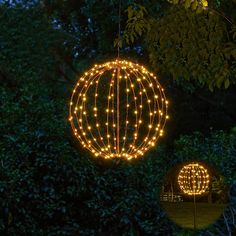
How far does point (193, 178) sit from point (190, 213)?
0.96 ft

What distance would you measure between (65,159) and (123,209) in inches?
36.6

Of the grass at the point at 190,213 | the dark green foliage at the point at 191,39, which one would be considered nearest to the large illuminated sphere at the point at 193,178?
the grass at the point at 190,213

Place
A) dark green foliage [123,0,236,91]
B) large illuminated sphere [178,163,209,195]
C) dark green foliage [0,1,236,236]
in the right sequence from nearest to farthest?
1. large illuminated sphere [178,163,209,195]
2. dark green foliage [123,0,236,91]
3. dark green foliage [0,1,236,236]

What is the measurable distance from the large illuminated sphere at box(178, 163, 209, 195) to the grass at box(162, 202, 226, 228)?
0.14 m

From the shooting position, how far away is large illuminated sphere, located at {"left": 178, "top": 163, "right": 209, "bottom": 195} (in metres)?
5.48

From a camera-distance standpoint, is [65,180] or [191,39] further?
[65,180]

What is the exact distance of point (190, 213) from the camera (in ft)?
18.2

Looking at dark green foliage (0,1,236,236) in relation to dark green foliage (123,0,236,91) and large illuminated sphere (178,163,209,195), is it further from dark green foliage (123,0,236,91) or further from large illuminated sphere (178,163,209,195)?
large illuminated sphere (178,163,209,195)

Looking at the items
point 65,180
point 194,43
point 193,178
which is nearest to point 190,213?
point 193,178

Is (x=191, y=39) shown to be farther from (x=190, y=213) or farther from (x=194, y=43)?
(x=190, y=213)

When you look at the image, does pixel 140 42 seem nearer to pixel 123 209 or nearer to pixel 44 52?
pixel 44 52

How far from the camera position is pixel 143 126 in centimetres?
1335

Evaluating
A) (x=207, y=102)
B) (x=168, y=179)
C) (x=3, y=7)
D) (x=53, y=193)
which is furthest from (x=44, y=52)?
(x=168, y=179)

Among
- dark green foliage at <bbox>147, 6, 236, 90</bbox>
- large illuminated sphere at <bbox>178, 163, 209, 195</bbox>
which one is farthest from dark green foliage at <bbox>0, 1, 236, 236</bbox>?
large illuminated sphere at <bbox>178, 163, 209, 195</bbox>
